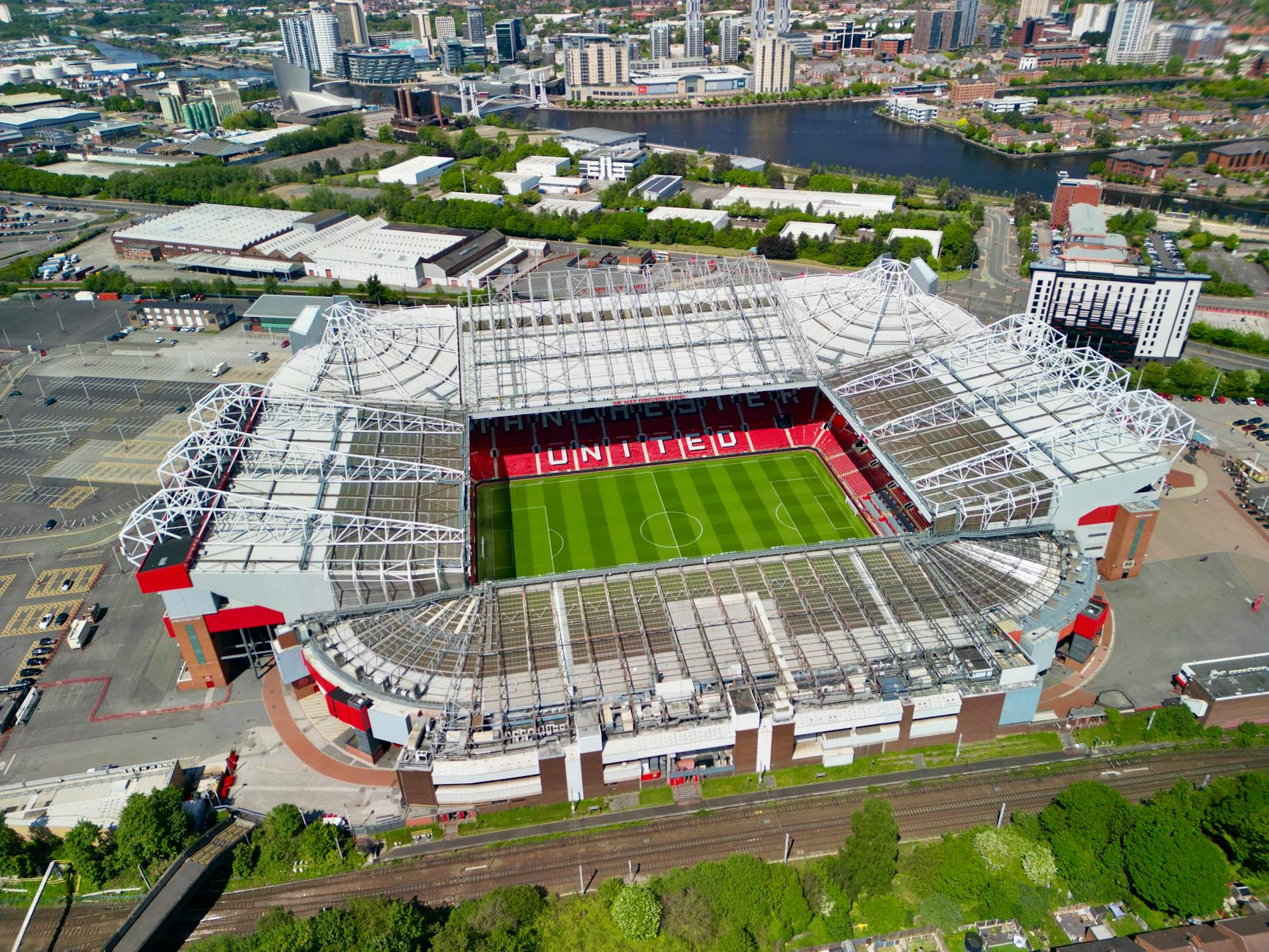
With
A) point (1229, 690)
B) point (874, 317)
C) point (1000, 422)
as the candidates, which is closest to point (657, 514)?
point (1000, 422)

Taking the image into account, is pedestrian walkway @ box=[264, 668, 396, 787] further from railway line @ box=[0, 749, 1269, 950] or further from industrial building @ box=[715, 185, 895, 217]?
industrial building @ box=[715, 185, 895, 217]

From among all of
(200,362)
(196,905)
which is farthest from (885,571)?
(200,362)

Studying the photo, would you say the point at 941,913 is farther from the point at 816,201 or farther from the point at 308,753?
the point at 816,201

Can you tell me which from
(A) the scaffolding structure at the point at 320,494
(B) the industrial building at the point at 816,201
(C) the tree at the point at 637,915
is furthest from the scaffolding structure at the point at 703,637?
(B) the industrial building at the point at 816,201

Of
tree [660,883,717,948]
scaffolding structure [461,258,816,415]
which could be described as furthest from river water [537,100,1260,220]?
tree [660,883,717,948]

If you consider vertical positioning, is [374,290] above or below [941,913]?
above

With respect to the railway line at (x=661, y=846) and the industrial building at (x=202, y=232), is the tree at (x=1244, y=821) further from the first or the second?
the industrial building at (x=202, y=232)

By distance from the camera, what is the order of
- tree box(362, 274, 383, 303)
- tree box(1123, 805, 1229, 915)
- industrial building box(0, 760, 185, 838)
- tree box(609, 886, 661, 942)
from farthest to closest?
tree box(362, 274, 383, 303), industrial building box(0, 760, 185, 838), tree box(1123, 805, 1229, 915), tree box(609, 886, 661, 942)
